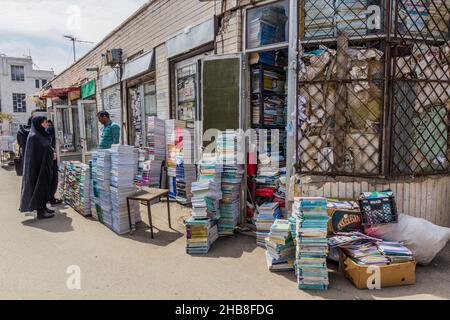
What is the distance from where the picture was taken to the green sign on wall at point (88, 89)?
41.5ft

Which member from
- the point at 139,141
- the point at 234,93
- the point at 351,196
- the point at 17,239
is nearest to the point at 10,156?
the point at 139,141

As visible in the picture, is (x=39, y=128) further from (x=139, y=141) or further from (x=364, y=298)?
(x=364, y=298)

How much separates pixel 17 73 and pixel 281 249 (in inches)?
1675

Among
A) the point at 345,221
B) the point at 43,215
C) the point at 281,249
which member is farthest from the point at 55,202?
the point at 345,221

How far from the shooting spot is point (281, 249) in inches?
149

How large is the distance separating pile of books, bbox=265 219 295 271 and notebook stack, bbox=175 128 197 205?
10.4 feet

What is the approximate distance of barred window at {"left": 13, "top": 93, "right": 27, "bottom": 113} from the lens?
36500mm

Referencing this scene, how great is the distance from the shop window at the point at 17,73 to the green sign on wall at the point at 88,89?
29.3m

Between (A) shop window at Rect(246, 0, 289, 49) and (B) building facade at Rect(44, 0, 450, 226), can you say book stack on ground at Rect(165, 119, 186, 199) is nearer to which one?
(B) building facade at Rect(44, 0, 450, 226)

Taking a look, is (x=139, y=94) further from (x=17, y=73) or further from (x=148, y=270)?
(x=17, y=73)

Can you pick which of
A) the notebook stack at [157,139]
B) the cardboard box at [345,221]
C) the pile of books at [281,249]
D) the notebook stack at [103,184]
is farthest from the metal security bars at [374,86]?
the notebook stack at [157,139]

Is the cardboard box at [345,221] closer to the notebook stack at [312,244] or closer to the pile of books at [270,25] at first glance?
the notebook stack at [312,244]

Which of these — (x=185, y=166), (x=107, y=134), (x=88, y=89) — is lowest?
(x=185, y=166)

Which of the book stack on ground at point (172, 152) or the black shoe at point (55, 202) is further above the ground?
the book stack on ground at point (172, 152)
